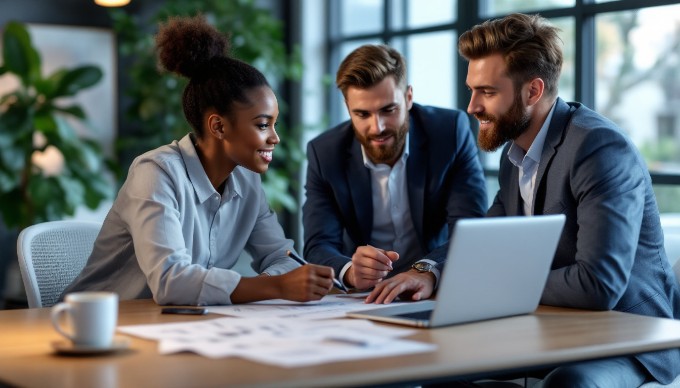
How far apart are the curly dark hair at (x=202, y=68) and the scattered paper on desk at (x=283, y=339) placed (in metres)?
0.85

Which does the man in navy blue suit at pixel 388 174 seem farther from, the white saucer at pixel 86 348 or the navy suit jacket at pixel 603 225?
the white saucer at pixel 86 348

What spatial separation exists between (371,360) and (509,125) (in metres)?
1.25

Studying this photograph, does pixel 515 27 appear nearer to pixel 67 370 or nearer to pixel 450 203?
pixel 450 203

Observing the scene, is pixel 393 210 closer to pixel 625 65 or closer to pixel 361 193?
pixel 361 193

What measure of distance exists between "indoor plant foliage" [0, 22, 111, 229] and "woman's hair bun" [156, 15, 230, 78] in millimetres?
2989

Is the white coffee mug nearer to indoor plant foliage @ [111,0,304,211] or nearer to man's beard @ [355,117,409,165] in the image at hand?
man's beard @ [355,117,409,165]

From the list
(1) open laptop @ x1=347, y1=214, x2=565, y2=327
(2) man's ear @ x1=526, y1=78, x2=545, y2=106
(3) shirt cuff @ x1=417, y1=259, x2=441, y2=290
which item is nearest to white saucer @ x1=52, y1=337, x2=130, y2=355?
(1) open laptop @ x1=347, y1=214, x2=565, y2=327

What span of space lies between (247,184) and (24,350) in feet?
3.69

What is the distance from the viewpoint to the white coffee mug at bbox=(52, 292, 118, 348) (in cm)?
169

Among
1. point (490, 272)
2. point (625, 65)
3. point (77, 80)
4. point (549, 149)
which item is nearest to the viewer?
point (490, 272)

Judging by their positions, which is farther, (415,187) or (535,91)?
(415,187)

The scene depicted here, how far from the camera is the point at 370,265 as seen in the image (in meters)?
2.47

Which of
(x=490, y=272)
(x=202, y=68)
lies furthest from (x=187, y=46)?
(x=490, y=272)

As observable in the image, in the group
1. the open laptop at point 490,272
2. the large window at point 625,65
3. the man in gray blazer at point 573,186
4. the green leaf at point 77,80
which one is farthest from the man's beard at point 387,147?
the green leaf at point 77,80
